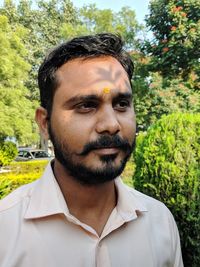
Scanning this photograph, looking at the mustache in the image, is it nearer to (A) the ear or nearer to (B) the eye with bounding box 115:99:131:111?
(B) the eye with bounding box 115:99:131:111

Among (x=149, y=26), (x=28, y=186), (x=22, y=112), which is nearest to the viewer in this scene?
(x=28, y=186)

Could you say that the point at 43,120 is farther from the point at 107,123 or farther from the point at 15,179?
the point at 15,179

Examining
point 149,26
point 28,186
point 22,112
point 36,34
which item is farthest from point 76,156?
point 36,34

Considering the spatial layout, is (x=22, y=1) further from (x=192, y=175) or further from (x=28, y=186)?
(x=28, y=186)

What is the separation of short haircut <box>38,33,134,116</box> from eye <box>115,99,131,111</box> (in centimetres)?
20

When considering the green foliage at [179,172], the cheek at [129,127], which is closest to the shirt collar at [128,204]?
the cheek at [129,127]

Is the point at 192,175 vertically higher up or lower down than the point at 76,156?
lower down

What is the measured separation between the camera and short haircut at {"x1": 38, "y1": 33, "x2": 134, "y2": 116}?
1.47 m

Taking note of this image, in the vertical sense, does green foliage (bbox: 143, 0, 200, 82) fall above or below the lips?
above

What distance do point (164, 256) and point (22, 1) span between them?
32.4 m

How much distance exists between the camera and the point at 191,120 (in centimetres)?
455

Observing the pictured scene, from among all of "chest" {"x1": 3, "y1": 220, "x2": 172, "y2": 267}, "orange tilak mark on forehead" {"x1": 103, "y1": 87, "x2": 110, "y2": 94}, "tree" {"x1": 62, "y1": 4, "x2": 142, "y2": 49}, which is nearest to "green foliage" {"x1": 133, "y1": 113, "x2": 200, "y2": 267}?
"chest" {"x1": 3, "y1": 220, "x2": 172, "y2": 267}

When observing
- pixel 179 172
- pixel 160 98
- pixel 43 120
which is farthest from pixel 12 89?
pixel 43 120

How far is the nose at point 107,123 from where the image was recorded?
1337 mm
